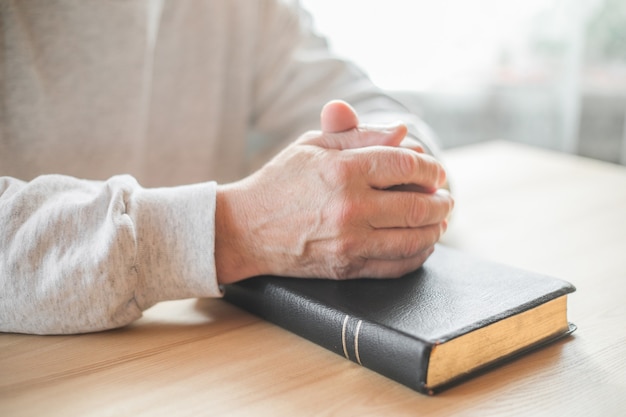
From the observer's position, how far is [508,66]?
8.57 feet

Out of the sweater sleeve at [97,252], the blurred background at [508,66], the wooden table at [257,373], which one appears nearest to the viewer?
the wooden table at [257,373]

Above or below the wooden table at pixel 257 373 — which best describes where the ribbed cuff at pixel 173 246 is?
above

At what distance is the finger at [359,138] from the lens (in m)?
0.83

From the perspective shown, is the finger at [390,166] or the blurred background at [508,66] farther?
the blurred background at [508,66]

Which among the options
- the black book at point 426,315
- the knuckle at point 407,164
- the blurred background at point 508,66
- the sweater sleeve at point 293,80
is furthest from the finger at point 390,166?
the blurred background at point 508,66

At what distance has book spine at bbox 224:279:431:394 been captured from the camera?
61 centimetres

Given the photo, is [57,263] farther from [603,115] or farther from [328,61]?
[603,115]

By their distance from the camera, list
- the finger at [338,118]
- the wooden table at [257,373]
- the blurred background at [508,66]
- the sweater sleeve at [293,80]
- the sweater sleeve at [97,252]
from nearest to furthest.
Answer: the wooden table at [257,373]
the sweater sleeve at [97,252]
the finger at [338,118]
the sweater sleeve at [293,80]
the blurred background at [508,66]

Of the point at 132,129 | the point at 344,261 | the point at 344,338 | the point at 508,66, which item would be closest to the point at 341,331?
the point at 344,338

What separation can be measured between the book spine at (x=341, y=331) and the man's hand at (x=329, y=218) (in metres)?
0.03

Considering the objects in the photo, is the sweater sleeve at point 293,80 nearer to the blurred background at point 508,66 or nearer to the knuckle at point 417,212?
the knuckle at point 417,212

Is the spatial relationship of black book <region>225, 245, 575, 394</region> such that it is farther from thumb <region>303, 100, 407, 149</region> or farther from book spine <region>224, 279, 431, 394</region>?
thumb <region>303, 100, 407, 149</region>

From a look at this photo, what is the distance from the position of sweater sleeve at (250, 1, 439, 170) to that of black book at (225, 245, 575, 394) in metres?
0.55

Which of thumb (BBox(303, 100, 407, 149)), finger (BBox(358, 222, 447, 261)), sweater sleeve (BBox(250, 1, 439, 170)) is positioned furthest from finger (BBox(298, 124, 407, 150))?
sweater sleeve (BBox(250, 1, 439, 170))
